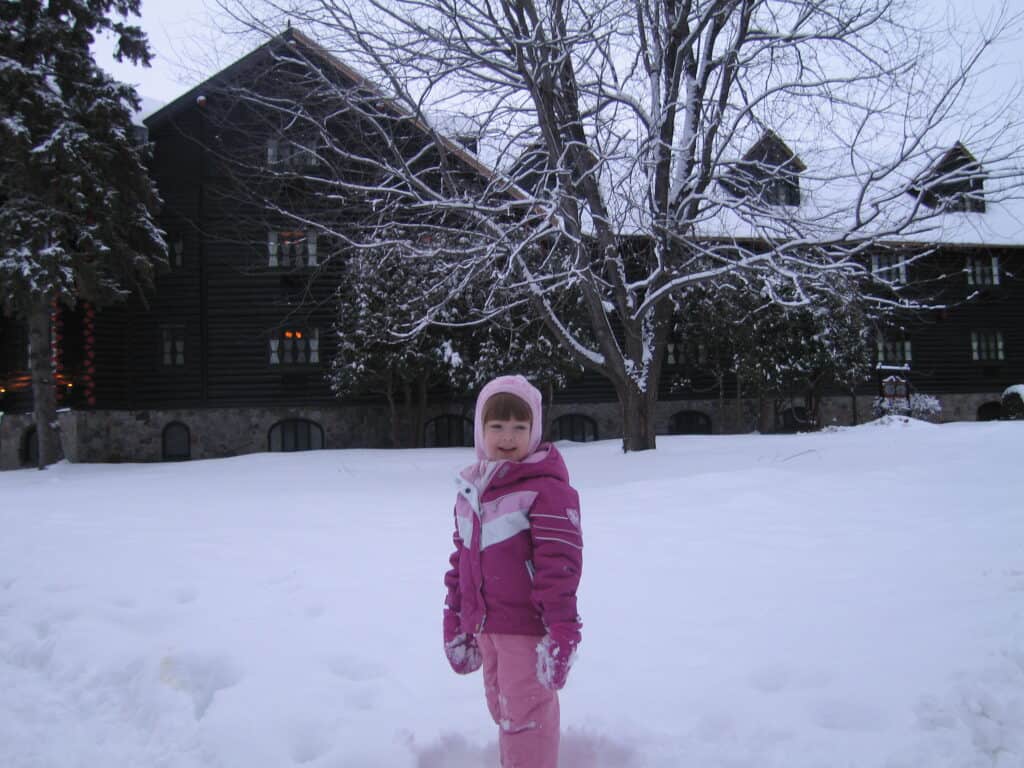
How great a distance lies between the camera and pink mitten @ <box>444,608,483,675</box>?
2.65 m

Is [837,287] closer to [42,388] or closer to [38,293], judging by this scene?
[38,293]

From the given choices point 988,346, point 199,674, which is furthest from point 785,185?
point 988,346

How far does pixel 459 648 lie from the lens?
2.65 metres

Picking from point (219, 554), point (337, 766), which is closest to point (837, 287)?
point (219, 554)

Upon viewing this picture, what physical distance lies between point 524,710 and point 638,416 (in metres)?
10.4

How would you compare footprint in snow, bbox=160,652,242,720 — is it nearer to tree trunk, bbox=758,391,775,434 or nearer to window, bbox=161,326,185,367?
window, bbox=161,326,185,367

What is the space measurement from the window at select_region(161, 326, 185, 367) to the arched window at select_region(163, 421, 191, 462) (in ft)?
5.95

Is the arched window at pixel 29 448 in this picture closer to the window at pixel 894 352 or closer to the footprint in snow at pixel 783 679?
the footprint in snow at pixel 783 679

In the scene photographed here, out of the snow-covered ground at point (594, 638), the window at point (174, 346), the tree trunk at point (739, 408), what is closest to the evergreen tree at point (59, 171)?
the window at point (174, 346)

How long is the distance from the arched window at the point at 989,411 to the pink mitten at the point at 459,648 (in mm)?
29182

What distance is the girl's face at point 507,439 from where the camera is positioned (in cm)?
251

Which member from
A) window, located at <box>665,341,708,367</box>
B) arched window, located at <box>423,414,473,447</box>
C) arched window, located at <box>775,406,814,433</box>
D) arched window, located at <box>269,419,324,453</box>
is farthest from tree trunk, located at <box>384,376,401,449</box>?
arched window, located at <box>775,406,814,433</box>

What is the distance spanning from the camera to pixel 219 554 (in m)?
5.75

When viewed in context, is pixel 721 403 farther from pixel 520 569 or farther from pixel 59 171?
pixel 520 569
